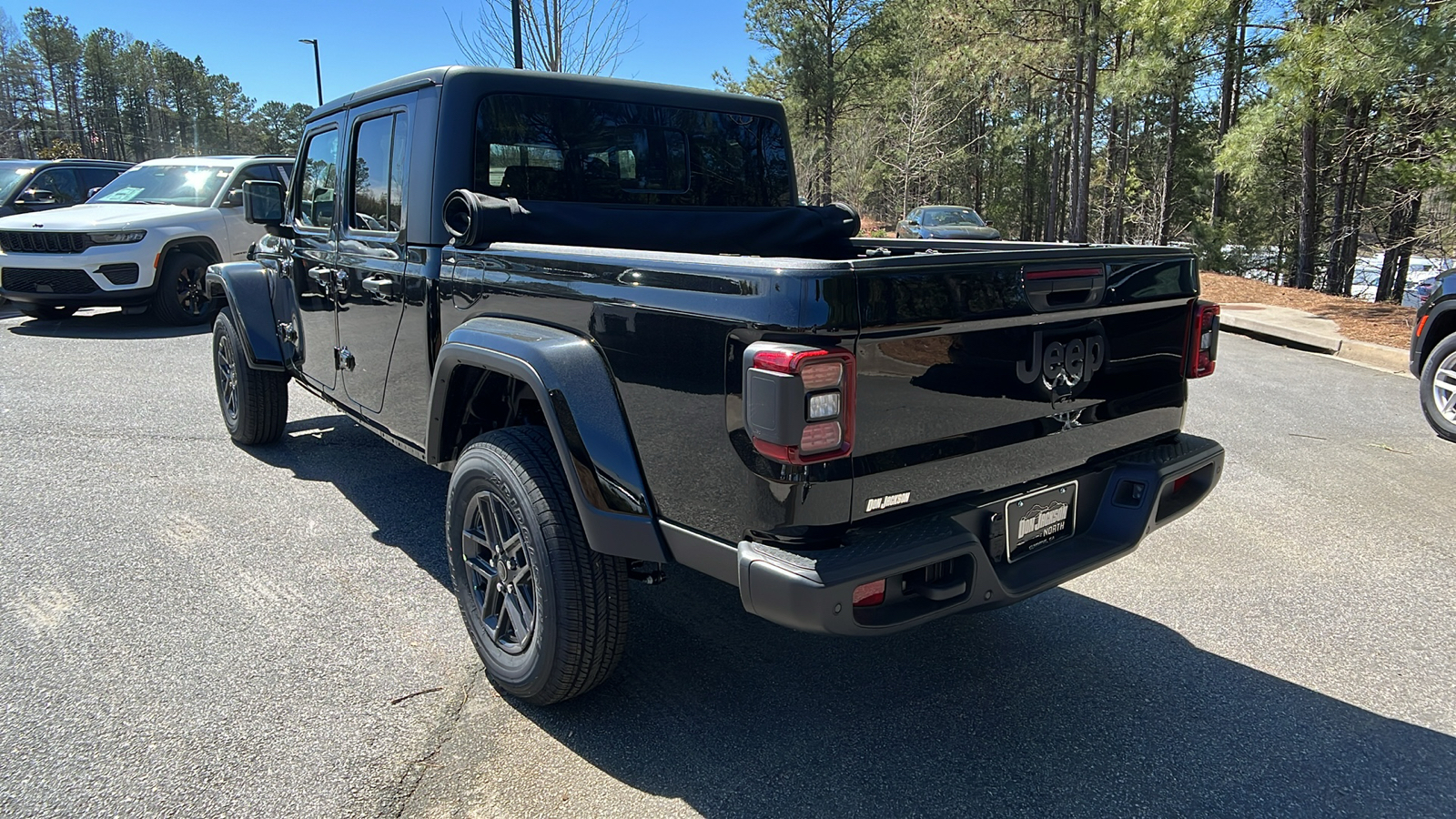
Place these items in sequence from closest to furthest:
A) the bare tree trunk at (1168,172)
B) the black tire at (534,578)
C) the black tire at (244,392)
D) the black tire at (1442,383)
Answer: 1. the black tire at (534,578)
2. the black tire at (244,392)
3. the black tire at (1442,383)
4. the bare tree trunk at (1168,172)

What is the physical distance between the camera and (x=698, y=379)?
7.52 feet

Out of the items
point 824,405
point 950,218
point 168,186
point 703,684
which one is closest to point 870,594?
point 824,405

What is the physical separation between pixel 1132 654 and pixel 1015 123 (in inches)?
1533

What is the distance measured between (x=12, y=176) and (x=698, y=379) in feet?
50.5

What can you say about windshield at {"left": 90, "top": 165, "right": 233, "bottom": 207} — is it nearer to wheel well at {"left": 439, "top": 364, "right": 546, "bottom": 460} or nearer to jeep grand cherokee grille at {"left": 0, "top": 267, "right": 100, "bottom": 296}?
jeep grand cherokee grille at {"left": 0, "top": 267, "right": 100, "bottom": 296}

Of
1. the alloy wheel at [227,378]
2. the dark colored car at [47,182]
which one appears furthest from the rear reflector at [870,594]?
the dark colored car at [47,182]

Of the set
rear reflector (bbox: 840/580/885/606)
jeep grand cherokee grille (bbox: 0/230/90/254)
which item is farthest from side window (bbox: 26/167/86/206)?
rear reflector (bbox: 840/580/885/606)

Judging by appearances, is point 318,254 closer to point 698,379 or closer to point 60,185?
point 698,379

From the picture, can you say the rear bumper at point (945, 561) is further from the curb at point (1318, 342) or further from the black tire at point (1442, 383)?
the curb at point (1318, 342)

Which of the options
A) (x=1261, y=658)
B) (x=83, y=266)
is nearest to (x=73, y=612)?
(x=1261, y=658)

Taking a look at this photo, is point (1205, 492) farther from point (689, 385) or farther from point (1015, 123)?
point (1015, 123)

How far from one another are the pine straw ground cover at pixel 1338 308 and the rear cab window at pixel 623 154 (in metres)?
8.86

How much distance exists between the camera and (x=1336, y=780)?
8.49ft

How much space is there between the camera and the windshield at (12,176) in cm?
1272
